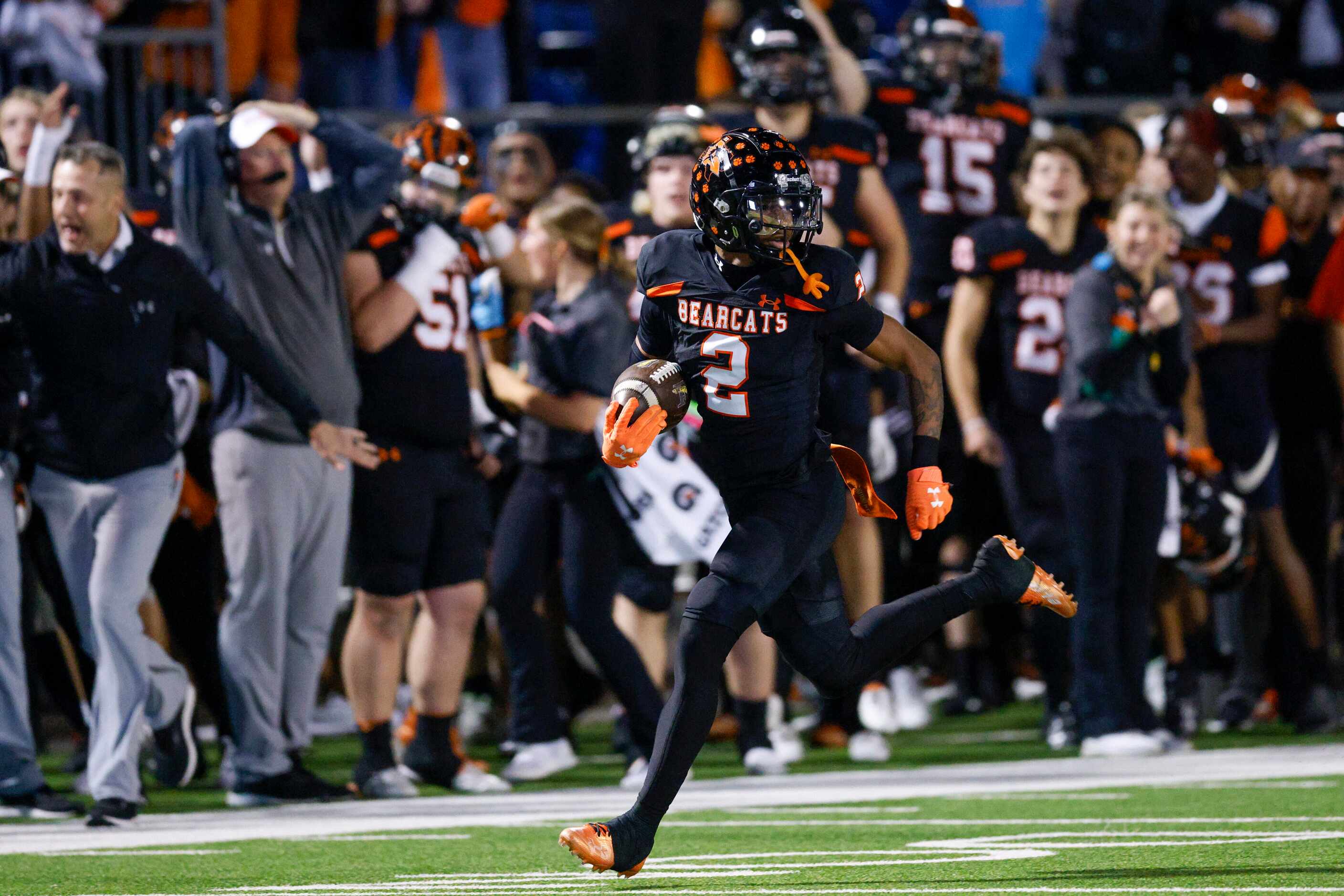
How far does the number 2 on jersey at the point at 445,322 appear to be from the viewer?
7.98 m

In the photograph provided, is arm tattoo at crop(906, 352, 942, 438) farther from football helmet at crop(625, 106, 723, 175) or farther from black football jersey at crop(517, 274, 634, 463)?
football helmet at crop(625, 106, 723, 175)

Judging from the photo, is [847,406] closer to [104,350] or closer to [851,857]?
[104,350]

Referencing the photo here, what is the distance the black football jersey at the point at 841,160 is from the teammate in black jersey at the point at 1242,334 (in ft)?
5.32

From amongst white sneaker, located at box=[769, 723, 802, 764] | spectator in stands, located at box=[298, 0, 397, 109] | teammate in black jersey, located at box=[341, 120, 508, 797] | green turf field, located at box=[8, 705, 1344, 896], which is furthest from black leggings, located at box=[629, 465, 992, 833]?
spectator in stands, located at box=[298, 0, 397, 109]

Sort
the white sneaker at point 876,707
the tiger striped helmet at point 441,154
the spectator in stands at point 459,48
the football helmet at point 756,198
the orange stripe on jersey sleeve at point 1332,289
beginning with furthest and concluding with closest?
1. the spectator in stands at point 459,48
2. the orange stripe on jersey sleeve at point 1332,289
3. the white sneaker at point 876,707
4. the tiger striped helmet at point 441,154
5. the football helmet at point 756,198

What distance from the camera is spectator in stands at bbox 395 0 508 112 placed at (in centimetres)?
1205

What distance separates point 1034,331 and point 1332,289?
5.00 feet

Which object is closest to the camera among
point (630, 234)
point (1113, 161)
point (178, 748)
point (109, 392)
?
point (109, 392)

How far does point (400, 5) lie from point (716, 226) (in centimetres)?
676

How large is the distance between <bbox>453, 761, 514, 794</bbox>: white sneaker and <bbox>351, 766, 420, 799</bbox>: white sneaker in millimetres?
254

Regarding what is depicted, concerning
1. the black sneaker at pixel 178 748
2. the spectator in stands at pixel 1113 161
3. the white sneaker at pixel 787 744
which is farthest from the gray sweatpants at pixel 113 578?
the spectator in stands at pixel 1113 161

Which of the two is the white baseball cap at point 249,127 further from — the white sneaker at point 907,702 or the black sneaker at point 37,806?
the white sneaker at point 907,702

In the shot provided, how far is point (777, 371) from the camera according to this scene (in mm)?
5703

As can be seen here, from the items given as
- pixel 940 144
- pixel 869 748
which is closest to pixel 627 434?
pixel 869 748
